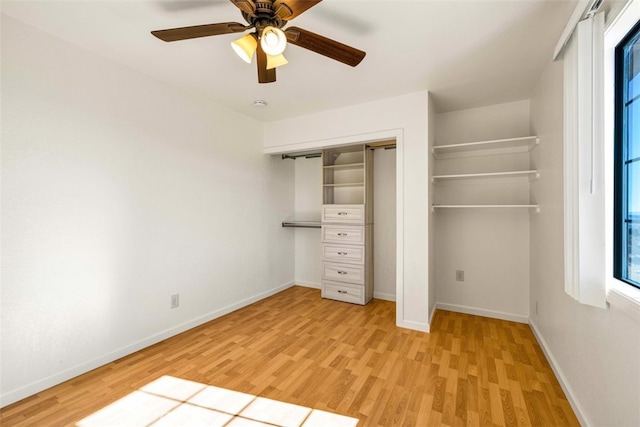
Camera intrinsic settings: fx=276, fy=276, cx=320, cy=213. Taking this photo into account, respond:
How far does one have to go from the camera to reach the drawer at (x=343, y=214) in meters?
3.70

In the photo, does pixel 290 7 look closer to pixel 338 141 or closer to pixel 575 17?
pixel 575 17

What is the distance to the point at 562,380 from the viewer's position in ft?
6.41

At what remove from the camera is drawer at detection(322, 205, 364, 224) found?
3703 mm

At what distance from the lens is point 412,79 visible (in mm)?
2639

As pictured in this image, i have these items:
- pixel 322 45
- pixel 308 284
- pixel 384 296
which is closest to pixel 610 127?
pixel 322 45

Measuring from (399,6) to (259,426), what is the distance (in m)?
2.65

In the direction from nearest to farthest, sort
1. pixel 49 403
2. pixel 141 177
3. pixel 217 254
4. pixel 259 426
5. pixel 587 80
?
1. pixel 587 80
2. pixel 259 426
3. pixel 49 403
4. pixel 141 177
5. pixel 217 254

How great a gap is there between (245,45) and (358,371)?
2.39 m

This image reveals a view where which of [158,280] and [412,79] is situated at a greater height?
[412,79]

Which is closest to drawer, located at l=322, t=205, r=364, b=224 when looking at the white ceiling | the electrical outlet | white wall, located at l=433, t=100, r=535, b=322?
white wall, located at l=433, t=100, r=535, b=322

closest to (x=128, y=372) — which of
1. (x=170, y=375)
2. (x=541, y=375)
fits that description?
(x=170, y=375)

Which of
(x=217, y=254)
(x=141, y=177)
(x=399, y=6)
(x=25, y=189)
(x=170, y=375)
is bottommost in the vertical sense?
(x=170, y=375)

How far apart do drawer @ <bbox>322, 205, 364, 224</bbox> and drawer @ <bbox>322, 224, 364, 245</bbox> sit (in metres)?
0.08

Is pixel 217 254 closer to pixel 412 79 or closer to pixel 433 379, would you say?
pixel 433 379
